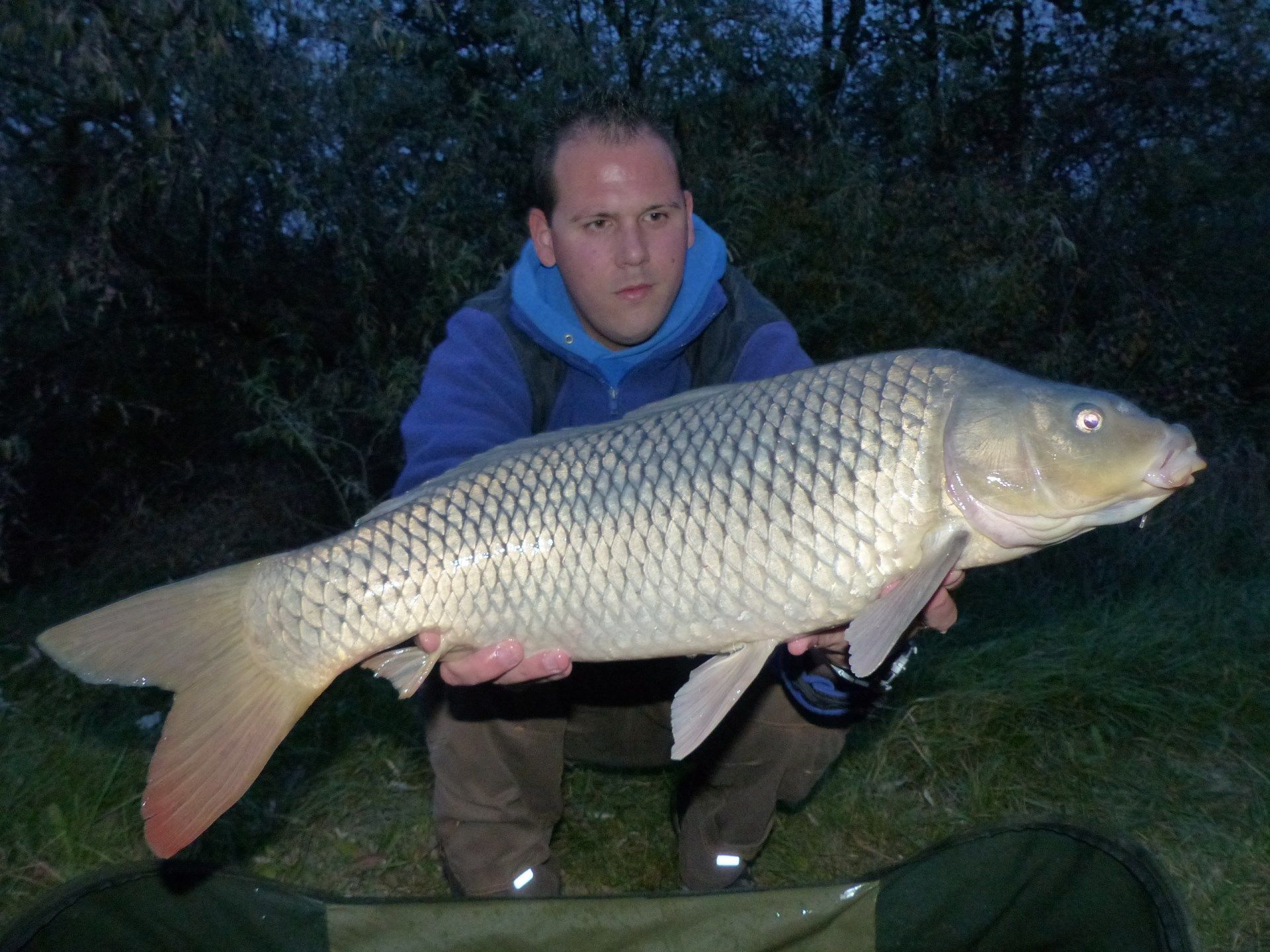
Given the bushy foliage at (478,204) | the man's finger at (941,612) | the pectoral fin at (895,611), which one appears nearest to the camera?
the pectoral fin at (895,611)

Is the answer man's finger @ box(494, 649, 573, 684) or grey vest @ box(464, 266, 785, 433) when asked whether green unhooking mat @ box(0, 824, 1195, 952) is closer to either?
man's finger @ box(494, 649, 573, 684)

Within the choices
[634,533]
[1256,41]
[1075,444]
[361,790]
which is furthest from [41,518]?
[1256,41]

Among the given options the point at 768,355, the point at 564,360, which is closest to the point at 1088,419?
the point at 768,355

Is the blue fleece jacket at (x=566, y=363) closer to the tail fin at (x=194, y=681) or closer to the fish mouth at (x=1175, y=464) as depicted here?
the tail fin at (x=194, y=681)

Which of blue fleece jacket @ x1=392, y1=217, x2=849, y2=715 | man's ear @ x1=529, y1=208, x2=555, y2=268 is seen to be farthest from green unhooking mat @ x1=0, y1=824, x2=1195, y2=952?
man's ear @ x1=529, y1=208, x2=555, y2=268

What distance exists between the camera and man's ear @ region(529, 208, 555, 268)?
217 centimetres

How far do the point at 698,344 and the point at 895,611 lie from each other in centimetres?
87

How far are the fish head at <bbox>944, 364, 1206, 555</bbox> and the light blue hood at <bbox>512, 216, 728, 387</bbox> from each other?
69 cm

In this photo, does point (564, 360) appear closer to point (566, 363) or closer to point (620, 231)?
point (566, 363)

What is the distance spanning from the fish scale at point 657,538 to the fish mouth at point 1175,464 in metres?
0.27

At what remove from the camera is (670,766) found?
244cm

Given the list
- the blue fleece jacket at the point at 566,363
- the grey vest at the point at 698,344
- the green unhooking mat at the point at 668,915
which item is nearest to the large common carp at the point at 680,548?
the green unhooking mat at the point at 668,915

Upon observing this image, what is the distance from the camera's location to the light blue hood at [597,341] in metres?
2.08

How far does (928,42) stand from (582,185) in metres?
3.29
